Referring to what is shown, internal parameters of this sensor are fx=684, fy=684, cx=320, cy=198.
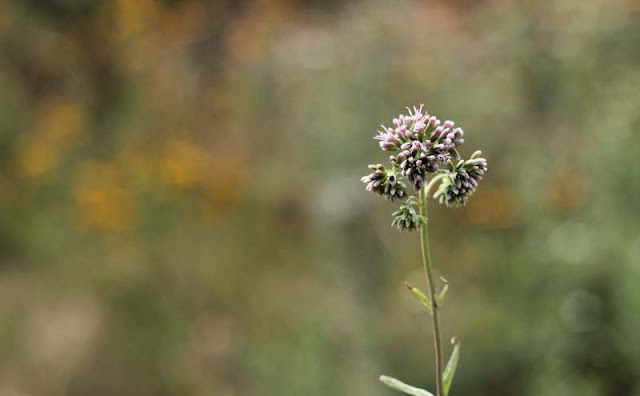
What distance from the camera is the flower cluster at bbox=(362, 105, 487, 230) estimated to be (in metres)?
1.42

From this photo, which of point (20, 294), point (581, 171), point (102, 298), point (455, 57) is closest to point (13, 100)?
point (20, 294)

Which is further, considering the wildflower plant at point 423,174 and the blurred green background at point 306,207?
the blurred green background at point 306,207

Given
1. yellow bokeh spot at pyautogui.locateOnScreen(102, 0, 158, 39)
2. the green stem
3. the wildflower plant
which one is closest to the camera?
the green stem

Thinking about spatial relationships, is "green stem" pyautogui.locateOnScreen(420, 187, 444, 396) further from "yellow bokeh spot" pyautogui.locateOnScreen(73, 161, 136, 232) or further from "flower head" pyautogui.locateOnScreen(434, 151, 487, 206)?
"yellow bokeh spot" pyautogui.locateOnScreen(73, 161, 136, 232)

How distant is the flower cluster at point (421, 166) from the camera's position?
1.42 m

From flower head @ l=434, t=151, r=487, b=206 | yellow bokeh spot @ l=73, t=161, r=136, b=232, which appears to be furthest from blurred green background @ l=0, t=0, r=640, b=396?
flower head @ l=434, t=151, r=487, b=206

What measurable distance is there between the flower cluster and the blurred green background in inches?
109

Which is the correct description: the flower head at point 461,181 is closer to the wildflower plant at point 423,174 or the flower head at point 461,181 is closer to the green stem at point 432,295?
the wildflower plant at point 423,174

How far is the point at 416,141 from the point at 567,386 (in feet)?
9.46

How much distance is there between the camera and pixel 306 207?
236 inches

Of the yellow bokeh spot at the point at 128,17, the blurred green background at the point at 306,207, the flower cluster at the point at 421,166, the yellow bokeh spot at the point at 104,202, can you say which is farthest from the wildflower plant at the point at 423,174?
the yellow bokeh spot at the point at 128,17

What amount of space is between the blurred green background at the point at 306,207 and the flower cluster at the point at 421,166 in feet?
9.08

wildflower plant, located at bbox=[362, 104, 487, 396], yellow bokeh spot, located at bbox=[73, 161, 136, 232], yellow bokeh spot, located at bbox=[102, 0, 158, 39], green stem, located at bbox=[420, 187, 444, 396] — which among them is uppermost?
yellow bokeh spot, located at bbox=[102, 0, 158, 39]

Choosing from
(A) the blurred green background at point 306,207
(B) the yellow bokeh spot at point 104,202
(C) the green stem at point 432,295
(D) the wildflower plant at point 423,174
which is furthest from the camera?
(B) the yellow bokeh spot at point 104,202
